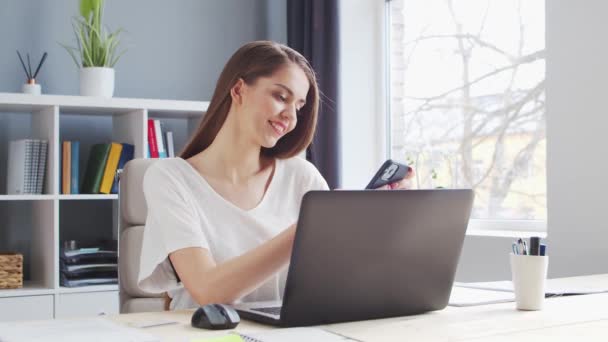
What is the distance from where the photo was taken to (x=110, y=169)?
3.10 meters

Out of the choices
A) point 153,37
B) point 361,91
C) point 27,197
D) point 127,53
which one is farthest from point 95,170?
point 361,91

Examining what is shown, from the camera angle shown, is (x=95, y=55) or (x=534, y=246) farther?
(x=95, y=55)

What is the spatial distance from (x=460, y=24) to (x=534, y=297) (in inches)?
78.1

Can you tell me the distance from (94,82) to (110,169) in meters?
0.35

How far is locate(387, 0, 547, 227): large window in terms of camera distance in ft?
9.07

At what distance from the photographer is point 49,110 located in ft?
9.76

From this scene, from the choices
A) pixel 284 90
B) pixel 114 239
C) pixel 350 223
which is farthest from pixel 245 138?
pixel 114 239

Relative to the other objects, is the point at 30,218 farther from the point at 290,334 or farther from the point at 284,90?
the point at 290,334

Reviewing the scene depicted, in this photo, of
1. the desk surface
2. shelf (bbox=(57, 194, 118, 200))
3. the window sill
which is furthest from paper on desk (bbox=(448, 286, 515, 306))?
shelf (bbox=(57, 194, 118, 200))

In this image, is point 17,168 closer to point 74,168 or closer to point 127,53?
point 74,168

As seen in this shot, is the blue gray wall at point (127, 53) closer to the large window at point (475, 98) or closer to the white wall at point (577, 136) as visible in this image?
the large window at point (475, 98)

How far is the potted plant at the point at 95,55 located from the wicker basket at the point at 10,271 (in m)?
0.69

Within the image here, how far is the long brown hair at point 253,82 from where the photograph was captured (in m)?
1.76

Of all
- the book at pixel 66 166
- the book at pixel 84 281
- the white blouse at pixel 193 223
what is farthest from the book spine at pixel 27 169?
the white blouse at pixel 193 223
